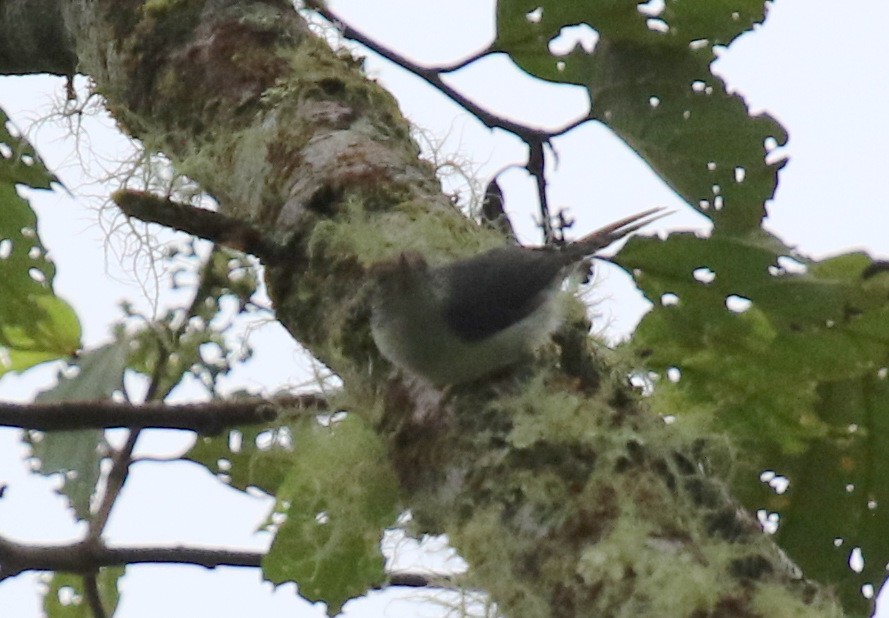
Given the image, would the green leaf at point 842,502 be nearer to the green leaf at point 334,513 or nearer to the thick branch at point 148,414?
the green leaf at point 334,513

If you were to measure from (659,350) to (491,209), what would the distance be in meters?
0.38

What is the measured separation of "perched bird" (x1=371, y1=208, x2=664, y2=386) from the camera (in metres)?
1.68

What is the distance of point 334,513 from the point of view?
1881mm

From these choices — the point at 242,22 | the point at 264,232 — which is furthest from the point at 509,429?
the point at 242,22

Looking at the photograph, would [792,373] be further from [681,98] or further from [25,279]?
[25,279]

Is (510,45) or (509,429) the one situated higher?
(510,45)

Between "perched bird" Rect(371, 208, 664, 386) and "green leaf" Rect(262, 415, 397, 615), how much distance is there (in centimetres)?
14

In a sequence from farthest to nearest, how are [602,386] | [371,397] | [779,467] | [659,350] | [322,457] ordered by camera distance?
[779,467] < [659,350] < [322,457] < [371,397] < [602,386]

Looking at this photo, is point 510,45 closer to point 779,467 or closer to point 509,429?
point 779,467

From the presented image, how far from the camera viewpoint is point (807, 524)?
95.4 inches

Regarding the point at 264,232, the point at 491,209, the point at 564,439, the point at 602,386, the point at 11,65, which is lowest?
the point at 564,439

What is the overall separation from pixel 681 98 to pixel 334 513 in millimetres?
1034

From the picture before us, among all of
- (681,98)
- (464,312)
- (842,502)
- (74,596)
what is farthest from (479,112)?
(74,596)

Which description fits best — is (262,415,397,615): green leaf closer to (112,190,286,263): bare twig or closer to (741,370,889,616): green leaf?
(112,190,286,263): bare twig
